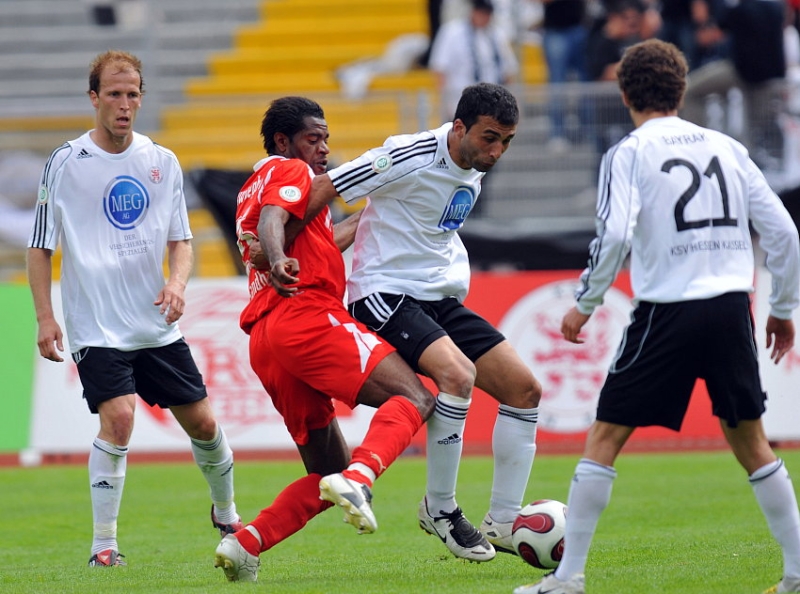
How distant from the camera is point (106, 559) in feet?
22.3

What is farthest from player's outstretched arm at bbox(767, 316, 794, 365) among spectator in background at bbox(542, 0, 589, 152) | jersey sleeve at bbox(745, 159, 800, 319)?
spectator in background at bbox(542, 0, 589, 152)

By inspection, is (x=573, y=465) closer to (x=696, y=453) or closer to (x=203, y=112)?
(x=696, y=453)

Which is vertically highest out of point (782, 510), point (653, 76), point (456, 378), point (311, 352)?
point (653, 76)

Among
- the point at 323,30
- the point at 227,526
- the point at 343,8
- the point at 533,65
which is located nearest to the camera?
the point at 227,526

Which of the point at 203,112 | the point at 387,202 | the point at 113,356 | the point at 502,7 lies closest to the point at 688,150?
the point at 387,202

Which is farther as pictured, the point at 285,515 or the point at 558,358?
the point at 558,358

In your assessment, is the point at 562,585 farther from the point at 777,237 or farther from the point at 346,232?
the point at 346,232

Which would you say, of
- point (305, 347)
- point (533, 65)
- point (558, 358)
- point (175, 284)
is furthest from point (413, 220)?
point (533, 65)

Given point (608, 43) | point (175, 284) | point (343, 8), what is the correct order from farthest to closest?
point (343, 8) < point (608, 43) < point (175, 284)

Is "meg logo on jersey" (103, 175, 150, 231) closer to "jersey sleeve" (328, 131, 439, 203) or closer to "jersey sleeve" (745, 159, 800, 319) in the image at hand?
"jersey sleeve" (328, 131, 439, 203)

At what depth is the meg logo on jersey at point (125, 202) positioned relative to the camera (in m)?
A: 6.95

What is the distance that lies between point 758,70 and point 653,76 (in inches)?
369

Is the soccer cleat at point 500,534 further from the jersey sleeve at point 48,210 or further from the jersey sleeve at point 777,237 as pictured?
the jersey sleeve at point 48,210

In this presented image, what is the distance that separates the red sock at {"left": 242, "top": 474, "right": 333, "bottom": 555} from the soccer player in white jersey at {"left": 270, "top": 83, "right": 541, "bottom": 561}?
55 cm
